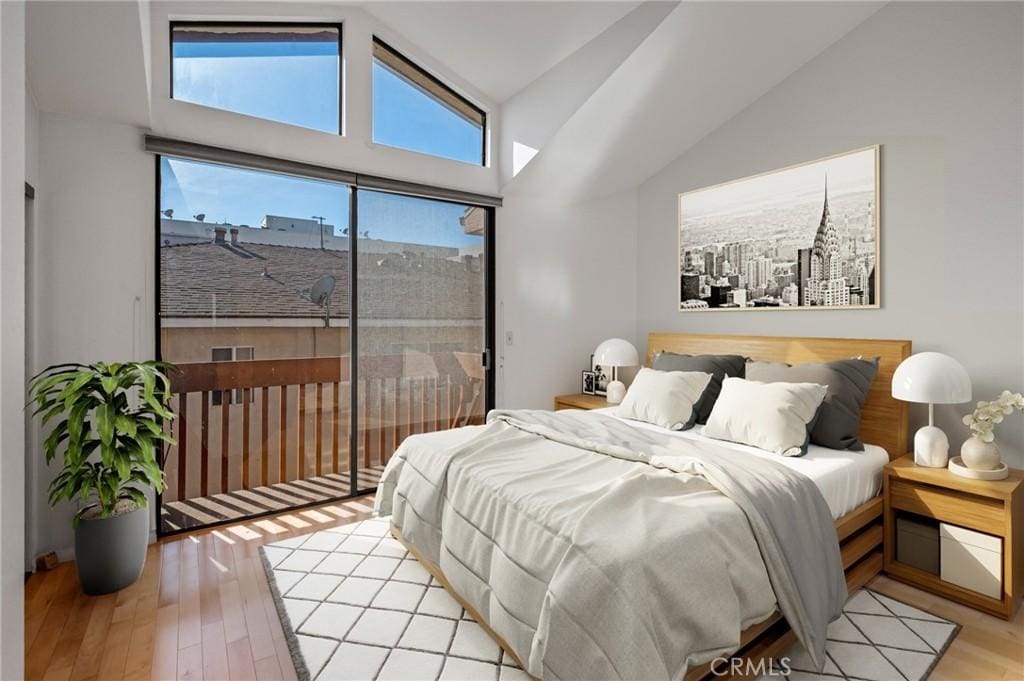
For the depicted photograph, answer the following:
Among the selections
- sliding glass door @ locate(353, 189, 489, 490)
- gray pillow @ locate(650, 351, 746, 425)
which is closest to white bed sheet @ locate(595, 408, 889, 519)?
gray pillow @ locate(650, 351, 746, 425)

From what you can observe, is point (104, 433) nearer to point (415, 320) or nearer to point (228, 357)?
point (228, 357)

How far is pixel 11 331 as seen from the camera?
3.25 ft

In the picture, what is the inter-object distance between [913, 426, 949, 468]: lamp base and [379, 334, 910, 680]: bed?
0.17 metres

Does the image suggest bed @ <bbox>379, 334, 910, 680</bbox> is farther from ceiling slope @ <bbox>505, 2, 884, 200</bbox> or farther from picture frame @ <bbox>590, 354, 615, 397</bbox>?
ceiling slope @ <bbox>505, 2, 884, 200</bbox>

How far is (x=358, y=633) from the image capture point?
206 cm

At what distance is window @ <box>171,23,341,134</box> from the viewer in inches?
116

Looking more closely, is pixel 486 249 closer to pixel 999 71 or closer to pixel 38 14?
pixel 38 14

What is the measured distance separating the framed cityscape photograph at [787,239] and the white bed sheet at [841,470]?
1.01m

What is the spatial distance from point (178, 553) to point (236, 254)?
1727 millimetres

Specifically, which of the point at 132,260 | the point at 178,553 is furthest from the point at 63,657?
the point at 132,260

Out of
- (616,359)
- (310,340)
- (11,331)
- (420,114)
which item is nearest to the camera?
(11,331)

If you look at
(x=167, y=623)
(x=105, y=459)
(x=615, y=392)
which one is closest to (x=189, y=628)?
(x=167, y=623)

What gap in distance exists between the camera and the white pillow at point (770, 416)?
2.56m

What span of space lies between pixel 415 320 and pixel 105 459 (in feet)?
6.68
